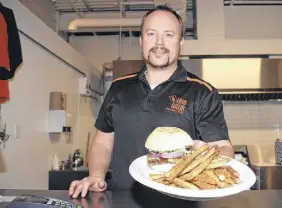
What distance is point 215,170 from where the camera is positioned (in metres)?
0.78

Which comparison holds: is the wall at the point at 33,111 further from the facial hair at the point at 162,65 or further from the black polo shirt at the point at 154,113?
the facial hair at the point at 162,65

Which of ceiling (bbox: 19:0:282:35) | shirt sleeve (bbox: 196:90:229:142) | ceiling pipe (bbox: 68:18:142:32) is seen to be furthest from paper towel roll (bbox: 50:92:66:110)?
shirt sleeve (bbox: 196:90:229:142)

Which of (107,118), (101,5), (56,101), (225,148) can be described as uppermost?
(101,5)

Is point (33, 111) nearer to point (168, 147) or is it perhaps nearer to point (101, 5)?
point (101, 5)

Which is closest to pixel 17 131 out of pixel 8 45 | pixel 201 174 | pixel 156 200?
pixel 8 45

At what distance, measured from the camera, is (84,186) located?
0.95 meters

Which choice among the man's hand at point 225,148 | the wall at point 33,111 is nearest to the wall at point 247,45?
the wall at point 33,111

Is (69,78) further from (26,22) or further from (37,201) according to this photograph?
(37,201)

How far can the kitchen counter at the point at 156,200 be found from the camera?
83cm

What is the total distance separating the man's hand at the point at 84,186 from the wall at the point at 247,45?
258cm

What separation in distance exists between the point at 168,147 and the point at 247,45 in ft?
9.32

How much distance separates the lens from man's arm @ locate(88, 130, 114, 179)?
1.29m

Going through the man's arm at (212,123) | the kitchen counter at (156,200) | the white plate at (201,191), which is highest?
the man's arm at (212,123)

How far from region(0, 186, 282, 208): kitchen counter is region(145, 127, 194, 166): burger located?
11 cm
